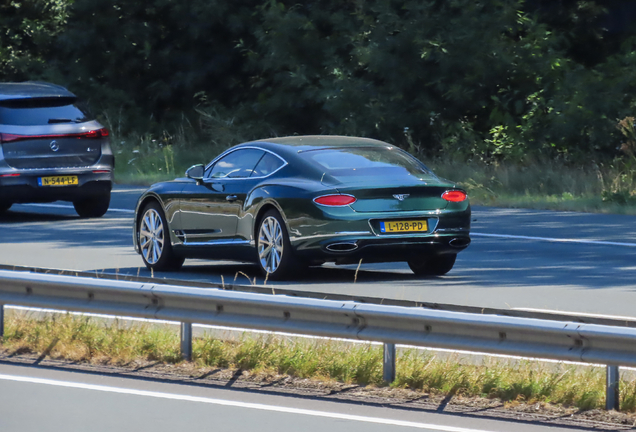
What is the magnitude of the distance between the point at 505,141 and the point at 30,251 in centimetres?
1391

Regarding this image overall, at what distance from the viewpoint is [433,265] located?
13.2 meters

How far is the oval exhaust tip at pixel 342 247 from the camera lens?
12016mm

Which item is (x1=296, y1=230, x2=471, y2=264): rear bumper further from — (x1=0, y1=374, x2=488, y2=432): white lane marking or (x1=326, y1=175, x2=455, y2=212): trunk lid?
(x1=0, y1=374, x2=488, y2=432): white lane marking

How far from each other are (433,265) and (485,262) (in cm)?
132

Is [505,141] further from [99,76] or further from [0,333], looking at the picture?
[0,333]

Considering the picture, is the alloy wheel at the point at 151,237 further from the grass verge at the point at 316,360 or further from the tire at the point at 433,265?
the grass verge at the point at 316,360

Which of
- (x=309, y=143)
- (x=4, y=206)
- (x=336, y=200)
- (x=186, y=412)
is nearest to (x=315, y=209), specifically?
(x=336, y=200)

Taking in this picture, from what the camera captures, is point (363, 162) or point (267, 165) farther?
point (267, 165)

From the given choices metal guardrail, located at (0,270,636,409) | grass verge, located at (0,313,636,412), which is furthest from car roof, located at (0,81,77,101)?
metal guardrail, located at (0,270,636,409)

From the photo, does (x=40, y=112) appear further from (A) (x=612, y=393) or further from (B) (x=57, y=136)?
(A) (x=612, y=393)

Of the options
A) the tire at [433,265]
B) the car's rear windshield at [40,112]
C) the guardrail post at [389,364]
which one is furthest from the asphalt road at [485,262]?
the guardrail post at [389,364]

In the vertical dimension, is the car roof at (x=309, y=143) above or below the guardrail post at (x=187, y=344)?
above

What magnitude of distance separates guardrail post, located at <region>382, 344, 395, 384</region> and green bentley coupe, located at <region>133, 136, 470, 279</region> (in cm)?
407

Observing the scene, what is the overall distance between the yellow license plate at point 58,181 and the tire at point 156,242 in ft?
17.0
